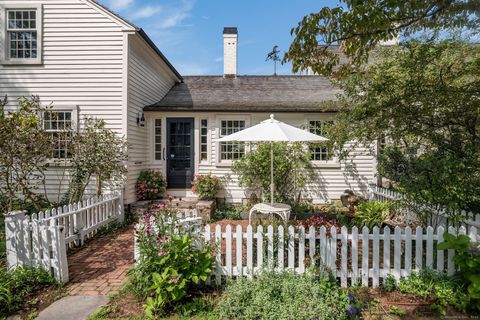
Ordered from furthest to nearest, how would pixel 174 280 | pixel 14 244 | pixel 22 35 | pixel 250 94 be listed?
pixel 250 94 < pixel 22 35 < pixel 14 244 < pixel 174 280

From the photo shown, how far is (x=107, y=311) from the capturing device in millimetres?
3477

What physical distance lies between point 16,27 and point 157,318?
32.6ft

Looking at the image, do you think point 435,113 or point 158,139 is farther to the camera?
point 158,139

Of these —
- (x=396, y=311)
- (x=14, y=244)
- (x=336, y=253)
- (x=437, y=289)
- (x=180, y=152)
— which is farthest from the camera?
(x=180, y=152)

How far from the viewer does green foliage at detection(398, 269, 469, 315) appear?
353 cm

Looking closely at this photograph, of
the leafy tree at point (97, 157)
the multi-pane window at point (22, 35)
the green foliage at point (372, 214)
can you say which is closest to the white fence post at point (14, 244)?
the leafy tree at point (97, 157)

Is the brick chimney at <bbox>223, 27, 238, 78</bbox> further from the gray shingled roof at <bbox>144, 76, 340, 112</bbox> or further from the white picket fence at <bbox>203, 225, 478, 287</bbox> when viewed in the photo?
the white picket fence at <bbox>203, 225, 478, 287</bbox>

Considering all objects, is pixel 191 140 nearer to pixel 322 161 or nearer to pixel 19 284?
pixel 322 161

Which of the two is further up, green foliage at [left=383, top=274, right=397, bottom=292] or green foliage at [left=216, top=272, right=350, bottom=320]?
green foliage at [left=216, top=272, right=350, bottom=320]

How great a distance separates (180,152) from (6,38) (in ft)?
20.5

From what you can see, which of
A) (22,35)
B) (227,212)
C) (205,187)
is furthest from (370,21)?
(22,35)

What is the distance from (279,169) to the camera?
860 cm

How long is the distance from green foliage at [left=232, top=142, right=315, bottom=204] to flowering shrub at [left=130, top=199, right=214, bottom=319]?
498cm

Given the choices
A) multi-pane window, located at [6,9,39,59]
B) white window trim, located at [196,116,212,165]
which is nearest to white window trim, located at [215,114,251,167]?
white window trim, located at [196,116,212,165]
